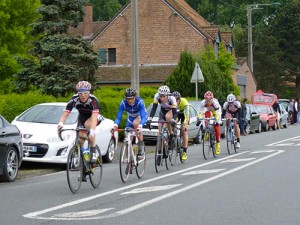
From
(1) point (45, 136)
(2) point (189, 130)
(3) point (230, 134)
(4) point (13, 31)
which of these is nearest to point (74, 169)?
(1) point (45, 136)

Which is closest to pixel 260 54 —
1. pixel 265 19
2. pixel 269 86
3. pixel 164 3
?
pixel 269 86

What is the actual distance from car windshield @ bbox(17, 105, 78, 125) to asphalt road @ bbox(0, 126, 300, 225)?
1.62 meters

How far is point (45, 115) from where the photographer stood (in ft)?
60.3

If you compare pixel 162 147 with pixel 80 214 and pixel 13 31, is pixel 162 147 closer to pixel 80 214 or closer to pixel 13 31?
pixel 80 214

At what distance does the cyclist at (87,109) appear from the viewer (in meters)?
12.7

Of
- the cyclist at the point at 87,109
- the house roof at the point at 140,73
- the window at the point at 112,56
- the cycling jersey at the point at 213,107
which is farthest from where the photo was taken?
the window at the point at 112,56

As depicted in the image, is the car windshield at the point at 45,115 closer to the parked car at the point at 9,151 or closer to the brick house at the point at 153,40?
the parked car at the point at 9,151

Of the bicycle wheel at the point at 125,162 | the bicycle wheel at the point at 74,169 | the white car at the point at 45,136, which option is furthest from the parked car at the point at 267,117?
the bicycle wheel at the point at 74,169

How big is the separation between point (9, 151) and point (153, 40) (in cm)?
4308

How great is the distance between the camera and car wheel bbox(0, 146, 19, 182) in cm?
1431

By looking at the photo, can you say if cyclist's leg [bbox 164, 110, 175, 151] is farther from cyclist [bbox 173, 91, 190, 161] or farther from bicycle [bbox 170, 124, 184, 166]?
cyclist [bbox 173, 91, 190, 161]

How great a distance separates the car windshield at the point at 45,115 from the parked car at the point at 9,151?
3.12m

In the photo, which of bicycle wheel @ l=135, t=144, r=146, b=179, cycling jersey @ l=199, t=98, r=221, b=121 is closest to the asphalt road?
bicycle wheel @ l=135, t=144, r=146, b=179

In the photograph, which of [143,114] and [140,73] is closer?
[143,114]
